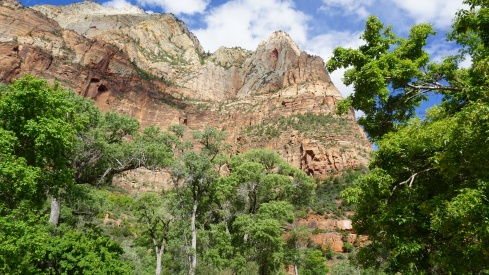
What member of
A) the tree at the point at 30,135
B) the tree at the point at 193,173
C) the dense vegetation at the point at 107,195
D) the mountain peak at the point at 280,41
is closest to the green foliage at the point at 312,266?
the dense vegetation at the point at 107,195

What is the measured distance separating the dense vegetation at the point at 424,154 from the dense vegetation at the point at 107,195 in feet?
27.7

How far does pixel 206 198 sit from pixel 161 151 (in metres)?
7.20

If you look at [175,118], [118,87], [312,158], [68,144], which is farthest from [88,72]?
[68,144]

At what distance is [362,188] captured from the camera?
8688 millimetres

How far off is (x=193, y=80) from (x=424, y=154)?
13025 cm

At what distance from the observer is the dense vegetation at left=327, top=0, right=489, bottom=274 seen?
6160 millimetres

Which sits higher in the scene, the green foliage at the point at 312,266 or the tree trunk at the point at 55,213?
the tree trunk at the point at 55,213

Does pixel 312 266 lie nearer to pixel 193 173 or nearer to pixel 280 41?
pixel 193 173

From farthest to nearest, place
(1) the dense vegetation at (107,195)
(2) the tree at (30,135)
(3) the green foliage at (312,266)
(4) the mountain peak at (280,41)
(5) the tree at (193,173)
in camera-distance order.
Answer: (4) the mountain peak at (280,41)
(3) the green foliage at (312,266)
(5) the tree at (193,173)
(1) the dense vegetation at (107,195)
(2) the tree at (30,135)

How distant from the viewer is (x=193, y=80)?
440ft

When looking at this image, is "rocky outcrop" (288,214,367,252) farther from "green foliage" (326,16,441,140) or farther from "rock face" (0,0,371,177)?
"green foliage" (326,16,441,140)

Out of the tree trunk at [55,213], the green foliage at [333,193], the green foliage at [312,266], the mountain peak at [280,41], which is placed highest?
the mountain peak at [280,41]

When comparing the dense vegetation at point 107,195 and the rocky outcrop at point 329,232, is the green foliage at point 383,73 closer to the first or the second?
the dense vegetation at point 107,195

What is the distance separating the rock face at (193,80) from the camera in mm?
88188
